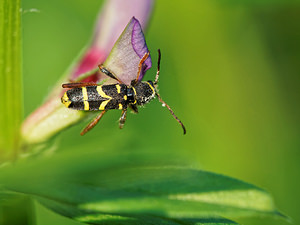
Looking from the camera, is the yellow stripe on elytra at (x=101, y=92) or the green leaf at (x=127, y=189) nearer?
the green leaf at (x=127, y=189)

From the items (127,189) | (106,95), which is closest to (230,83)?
(106,95)

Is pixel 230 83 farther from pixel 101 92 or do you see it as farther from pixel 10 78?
pixel 10 78

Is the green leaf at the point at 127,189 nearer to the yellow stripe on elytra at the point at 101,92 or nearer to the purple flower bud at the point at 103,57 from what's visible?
the purple flower bud at the point at 103,57

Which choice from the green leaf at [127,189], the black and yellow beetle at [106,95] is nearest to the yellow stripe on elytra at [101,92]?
the black and yellow beetle at [106,95]

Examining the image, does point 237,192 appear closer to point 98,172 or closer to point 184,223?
point 184,223

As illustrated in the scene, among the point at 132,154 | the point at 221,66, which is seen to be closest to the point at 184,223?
the point at 132,154
